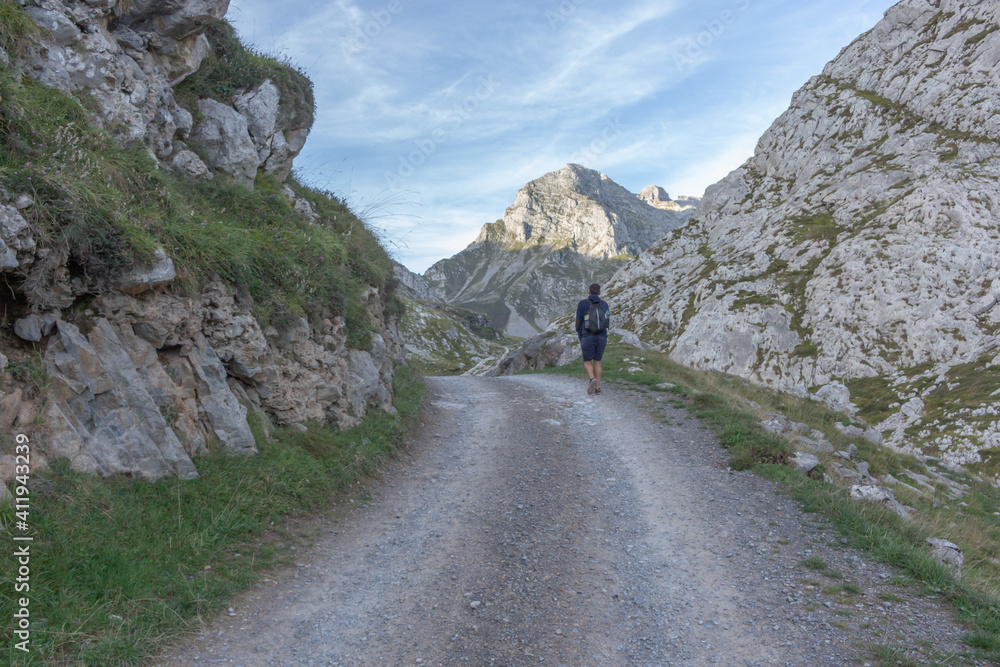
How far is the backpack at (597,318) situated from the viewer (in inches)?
662

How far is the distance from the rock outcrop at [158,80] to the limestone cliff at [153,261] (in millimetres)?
40

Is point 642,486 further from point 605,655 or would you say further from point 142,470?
point 142,470

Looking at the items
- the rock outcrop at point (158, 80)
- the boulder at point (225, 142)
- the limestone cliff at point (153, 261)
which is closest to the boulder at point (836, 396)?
the limestone cliff at point (153, 261)

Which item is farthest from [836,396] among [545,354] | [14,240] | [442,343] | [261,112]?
[442,343]

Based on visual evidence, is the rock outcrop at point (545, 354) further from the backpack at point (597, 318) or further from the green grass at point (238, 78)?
the green grass at point (238, 78)

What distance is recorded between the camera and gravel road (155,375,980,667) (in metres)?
4.94

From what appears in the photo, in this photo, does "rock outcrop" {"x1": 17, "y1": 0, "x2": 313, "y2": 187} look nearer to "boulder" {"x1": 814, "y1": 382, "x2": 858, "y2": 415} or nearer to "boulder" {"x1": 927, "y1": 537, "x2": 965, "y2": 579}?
"boulder" {"x1": 927, "y1": 537, "x2": 965, "y2": 579}

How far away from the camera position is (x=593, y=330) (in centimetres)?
1702

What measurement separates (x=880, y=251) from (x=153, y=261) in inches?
2208

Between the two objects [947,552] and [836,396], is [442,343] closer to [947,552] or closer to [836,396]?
[836,396]

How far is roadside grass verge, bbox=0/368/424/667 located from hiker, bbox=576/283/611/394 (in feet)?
37.0

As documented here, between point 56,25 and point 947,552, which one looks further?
point 56,25

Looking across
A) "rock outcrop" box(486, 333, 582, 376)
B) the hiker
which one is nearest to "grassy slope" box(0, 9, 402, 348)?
the hiker

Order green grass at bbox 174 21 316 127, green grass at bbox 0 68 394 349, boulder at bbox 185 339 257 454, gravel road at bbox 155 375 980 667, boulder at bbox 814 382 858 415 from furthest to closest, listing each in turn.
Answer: boulder at bbox 814 382 858 415 < green grass at bbox 174 21 316 127 < boulder at bbox 185 339 257 454 < green grass at bbox 0 68 394 349 < gravel road at bbox 155 375 980 667
